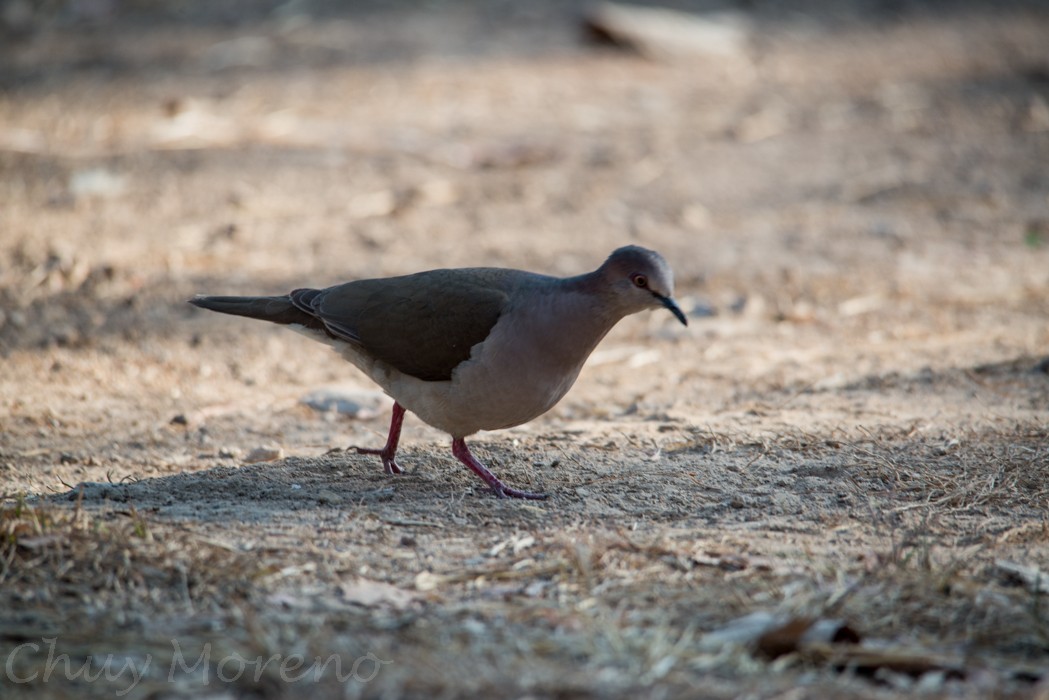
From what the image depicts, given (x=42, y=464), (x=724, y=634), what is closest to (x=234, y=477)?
(x=42, y=464)

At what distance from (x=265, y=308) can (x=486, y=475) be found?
1277mm

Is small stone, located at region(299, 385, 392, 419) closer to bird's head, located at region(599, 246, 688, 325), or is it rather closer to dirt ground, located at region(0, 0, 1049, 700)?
dirt ground, located at region(0, 0, 1049, 700)

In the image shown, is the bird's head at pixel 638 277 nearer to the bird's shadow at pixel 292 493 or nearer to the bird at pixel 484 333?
the bird at pixel 484 333

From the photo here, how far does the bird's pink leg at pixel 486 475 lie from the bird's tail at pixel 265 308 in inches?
32.6

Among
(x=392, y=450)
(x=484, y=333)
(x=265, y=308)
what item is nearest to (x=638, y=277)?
(x=484, y=333)

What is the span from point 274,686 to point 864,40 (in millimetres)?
10562

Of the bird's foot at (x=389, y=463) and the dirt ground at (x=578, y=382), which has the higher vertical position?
the dirt ground at (x=578, y=382)

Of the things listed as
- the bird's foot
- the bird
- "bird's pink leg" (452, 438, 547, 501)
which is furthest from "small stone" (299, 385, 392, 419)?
"bird's pink leg" (452, 438, 547, 501)

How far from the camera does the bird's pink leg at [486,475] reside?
13.4ft

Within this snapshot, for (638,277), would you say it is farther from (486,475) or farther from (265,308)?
(265,308)

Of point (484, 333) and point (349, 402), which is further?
point (349, 402)

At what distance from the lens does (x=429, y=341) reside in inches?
168

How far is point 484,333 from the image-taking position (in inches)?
166

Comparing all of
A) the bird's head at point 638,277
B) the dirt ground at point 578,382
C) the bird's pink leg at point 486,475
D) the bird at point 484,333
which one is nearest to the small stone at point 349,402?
the dirt ground at point 578,382
